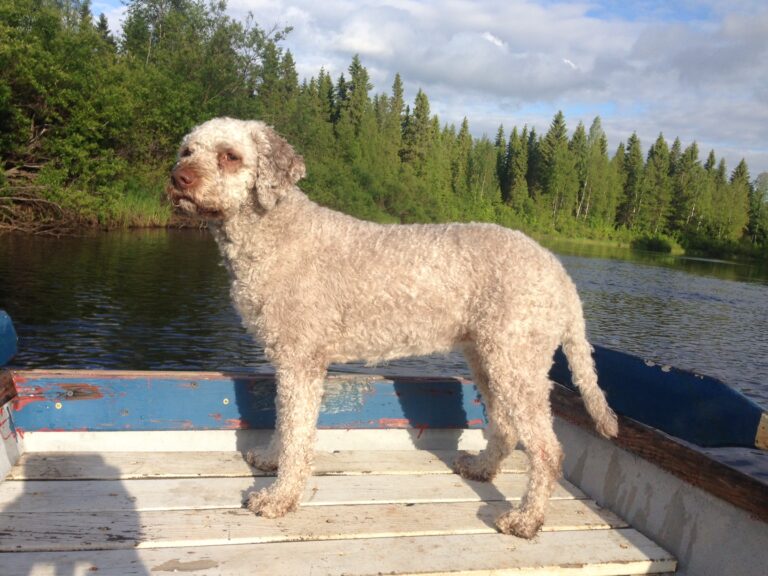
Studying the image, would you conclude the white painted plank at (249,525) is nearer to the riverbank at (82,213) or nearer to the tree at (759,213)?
the riverbank at (82,213)

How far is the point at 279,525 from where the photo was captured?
3.58 meters

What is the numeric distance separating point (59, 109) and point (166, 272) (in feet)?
48.6

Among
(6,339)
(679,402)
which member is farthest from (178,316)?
(679,402)

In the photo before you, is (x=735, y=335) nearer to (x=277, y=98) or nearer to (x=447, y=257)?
(x=447, y=257)

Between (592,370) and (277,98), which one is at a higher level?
(277,98)

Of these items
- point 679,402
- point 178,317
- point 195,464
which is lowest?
point 178,317

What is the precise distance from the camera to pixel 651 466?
13.2 ft

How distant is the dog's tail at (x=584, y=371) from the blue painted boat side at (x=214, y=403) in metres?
1.28

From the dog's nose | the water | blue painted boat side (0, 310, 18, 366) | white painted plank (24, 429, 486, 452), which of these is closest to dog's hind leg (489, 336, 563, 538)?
white painted plank (24, 429, 486, 452)

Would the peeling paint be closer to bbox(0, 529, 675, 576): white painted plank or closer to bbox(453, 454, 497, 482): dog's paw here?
bbox(453, 454, 497, 482): dog's paw

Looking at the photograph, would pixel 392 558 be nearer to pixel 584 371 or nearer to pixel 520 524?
pixel 520 524

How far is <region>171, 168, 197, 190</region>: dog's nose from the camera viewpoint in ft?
11.8

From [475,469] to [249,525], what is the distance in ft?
5.53

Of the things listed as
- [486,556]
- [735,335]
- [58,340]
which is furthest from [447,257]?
[735,335]
